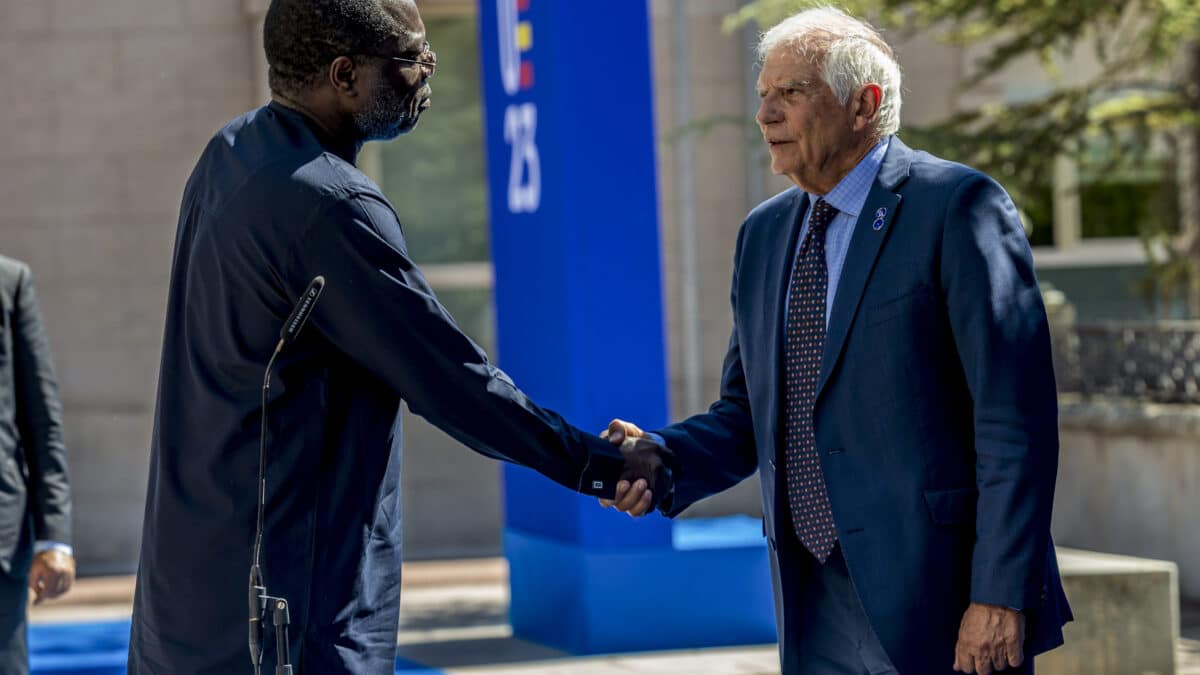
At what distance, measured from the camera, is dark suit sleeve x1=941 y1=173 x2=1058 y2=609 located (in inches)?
131

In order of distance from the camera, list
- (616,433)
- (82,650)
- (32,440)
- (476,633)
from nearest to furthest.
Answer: (616,433) → (32,440) → (82,650) → (476,633)

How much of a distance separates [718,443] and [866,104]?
2.98 ft

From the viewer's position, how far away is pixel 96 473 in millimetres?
11562

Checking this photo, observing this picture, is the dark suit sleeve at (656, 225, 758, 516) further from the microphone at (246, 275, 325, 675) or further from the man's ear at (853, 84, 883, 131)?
the microphone at (246, 275, 325, 675)

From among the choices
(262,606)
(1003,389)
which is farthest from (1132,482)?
(262,606)

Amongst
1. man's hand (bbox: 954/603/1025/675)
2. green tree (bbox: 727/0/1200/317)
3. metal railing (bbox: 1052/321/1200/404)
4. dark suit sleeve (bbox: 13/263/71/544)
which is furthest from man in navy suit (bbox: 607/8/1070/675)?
metal railing (bbox: 1052/321/1200/404)

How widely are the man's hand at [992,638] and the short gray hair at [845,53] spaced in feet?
3.51

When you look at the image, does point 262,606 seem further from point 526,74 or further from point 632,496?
point 526,74

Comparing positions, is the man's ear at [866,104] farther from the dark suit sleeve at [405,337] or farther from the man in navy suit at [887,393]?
the dark suit sleeve at [405,337]

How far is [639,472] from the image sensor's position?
3863mm

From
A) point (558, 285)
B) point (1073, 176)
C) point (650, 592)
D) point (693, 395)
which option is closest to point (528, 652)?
point (650, 592)

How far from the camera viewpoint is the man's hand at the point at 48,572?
500 cm

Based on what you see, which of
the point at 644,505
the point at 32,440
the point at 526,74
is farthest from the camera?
the point at 526,74

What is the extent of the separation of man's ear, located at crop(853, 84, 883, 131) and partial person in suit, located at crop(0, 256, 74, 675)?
8.34 feet
